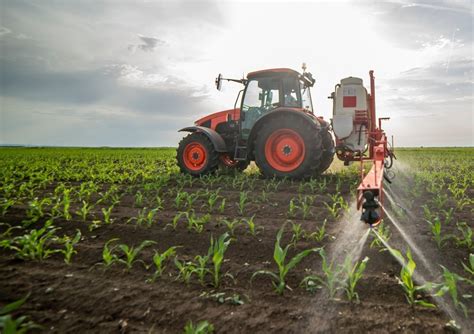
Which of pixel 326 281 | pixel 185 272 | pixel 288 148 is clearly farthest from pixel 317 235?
pixel 288 148

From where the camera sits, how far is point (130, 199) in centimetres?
591

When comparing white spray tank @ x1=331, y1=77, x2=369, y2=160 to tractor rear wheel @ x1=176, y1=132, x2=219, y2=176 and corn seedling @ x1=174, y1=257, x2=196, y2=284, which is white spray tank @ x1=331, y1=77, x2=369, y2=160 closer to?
tractor rear wheel @ x1=176, y1=132, x2=219, y2=176

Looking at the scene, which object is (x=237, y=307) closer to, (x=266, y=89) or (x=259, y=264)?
(x=259, y=264)

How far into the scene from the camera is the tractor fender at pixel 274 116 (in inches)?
263

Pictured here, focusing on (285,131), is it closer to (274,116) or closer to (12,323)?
(274,116)

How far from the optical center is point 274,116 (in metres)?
7.03

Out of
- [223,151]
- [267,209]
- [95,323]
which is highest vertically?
[223,151]

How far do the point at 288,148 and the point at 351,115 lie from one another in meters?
1.90

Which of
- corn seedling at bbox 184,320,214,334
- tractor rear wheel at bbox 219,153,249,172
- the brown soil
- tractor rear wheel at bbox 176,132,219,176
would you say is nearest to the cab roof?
tractor rear wheel at bbox 176,132,219,176

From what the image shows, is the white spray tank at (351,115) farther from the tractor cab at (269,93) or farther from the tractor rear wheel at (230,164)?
the tractor rear wheel at (230,164)

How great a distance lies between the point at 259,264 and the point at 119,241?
1.67 metres

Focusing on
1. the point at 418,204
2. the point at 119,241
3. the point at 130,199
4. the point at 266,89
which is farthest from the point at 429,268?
the point at 266,89

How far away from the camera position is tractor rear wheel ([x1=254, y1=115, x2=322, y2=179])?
6.68 metres

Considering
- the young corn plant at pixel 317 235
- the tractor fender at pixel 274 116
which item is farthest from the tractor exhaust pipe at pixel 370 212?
the tractor fender at pixel 274 116
